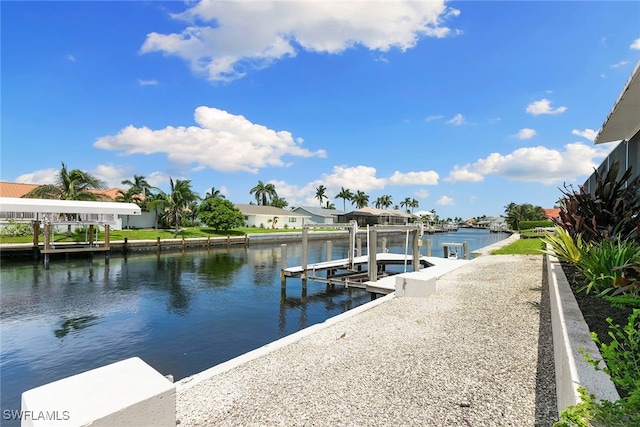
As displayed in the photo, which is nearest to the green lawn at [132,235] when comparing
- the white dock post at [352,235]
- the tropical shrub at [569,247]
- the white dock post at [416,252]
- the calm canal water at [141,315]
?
the calm canal water at [141,315]

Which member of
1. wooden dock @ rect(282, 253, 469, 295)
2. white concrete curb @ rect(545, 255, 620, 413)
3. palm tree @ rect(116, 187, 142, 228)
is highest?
palm tree @ rect(116, 187, 142, 228)

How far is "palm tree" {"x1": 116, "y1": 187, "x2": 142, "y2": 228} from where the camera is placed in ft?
139

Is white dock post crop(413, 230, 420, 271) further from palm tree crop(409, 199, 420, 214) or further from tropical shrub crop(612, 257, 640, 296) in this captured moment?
palm tree crop(409, 199, 420, 214)

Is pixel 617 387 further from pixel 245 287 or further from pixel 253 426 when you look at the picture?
pixel 245 287

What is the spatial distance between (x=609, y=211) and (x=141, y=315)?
1357 centimetres

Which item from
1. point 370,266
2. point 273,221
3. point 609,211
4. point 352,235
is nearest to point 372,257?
point 370,266

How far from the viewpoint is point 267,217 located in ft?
194

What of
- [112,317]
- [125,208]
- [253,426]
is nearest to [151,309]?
[112,317]

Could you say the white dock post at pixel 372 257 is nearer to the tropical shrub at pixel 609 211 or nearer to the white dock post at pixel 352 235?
the white dock post at pixel 352 235

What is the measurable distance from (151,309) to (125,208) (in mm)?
20099

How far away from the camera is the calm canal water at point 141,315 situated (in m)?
8.35

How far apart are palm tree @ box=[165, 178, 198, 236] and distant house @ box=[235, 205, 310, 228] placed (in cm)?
1254

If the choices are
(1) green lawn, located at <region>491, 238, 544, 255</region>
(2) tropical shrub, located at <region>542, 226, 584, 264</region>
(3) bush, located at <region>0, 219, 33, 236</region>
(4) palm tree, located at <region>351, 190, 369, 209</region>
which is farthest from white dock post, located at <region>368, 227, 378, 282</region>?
(4) palm tree, located at <region>351, 190, 369, 209</region>

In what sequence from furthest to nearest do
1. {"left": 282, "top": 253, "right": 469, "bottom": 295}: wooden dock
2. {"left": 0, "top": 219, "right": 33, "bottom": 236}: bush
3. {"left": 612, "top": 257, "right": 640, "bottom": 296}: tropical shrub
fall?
{"left": 0, "top": 219, "right": 33, "bottom": 236}: bush < {"left": 282, "top": 253, "right": 469, "bottom": 295}: wooden dock < {"left": 612, "top": 257, "right": 640, "bottom": 296}: tropical shrub
